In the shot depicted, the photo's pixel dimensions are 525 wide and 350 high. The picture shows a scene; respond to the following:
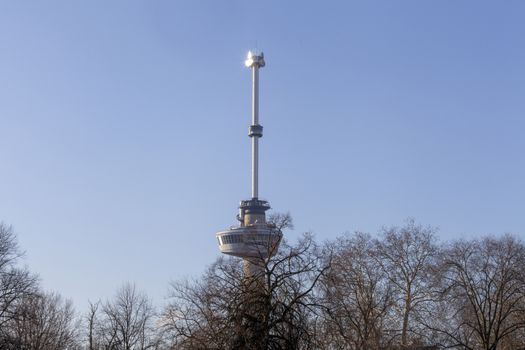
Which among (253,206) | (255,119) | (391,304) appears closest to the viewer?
(391,304)

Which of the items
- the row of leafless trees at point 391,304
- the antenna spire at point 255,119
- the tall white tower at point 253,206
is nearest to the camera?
the row of leafless trees at point 391,304

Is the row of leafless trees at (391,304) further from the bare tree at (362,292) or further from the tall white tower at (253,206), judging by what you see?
the tall white tower at (253,206)

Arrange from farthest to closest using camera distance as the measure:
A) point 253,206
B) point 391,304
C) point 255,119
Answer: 1. point 255,119
2. point 253,206
3. point 391,304

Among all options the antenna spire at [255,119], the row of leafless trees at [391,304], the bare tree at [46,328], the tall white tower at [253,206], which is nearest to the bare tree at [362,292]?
the row of leafless trees at [391,304]

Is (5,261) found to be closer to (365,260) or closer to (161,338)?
(161,338)

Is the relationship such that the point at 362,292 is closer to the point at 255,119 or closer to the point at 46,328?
the point at 46,328

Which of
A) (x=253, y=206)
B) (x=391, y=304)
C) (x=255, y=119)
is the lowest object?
(x=391, y=304)

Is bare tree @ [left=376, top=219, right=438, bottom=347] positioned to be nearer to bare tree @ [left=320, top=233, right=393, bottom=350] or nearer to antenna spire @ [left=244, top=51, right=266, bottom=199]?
bare tree @ [left=320, top=233, right=393, bottom=350]

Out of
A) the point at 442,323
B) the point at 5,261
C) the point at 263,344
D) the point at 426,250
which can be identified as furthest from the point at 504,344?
the point at 263,344

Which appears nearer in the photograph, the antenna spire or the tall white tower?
the tall white tower

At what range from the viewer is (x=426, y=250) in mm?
59875

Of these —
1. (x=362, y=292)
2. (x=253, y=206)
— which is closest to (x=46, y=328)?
(x=362, y=292)

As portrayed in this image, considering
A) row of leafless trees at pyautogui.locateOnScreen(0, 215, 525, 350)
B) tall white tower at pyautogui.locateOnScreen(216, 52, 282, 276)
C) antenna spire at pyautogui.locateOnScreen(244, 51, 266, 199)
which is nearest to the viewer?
row of leafless trees at pyautogui.locateOnScreen(0, 215, 525, 350)

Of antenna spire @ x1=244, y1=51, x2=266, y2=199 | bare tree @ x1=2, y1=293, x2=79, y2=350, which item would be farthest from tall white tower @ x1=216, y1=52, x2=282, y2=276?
Answer: bare tree @ x1=2, y1=293, x2=79, y2=350
